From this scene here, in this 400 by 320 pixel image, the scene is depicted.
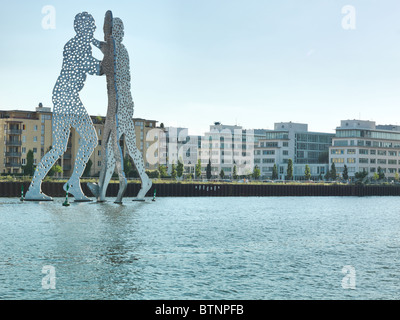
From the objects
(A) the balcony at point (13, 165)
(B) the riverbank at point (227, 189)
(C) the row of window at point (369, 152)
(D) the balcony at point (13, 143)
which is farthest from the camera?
(C) the row of window at point (369, 152)

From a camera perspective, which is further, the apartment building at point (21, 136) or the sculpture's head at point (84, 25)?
the apartment building at point (21, 136)

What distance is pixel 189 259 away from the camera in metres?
32.0

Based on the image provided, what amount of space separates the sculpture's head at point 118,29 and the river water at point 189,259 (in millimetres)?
22357

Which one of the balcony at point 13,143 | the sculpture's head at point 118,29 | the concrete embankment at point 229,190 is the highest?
the sculpture's head at point 118,29

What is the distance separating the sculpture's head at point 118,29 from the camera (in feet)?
223

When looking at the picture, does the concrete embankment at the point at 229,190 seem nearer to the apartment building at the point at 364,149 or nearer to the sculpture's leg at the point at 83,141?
the sculpture's leg at the point at 83,141

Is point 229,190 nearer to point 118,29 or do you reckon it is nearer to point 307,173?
point 118,29

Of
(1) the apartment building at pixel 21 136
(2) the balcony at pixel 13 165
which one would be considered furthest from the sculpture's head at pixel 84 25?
(2) the balcony at pixel 13 165

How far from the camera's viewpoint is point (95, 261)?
30297 mm

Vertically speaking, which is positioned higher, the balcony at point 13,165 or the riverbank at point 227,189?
the balcony at point 13,165

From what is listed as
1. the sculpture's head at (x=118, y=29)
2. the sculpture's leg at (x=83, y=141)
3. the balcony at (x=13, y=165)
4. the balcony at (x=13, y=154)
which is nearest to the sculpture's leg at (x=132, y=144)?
the sculpture's leg at (x=83, y=141)

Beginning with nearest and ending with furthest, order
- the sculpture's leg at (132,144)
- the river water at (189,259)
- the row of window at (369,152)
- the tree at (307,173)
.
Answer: the river water at (189,259) → the sculpture's leg at (132,144) → the tree at (307,173) → the row of window at (369,152)

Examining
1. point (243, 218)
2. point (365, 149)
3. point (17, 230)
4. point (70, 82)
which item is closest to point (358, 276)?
point (17, 230)

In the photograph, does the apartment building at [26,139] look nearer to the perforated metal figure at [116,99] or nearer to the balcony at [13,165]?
the balcony at [13,165]
